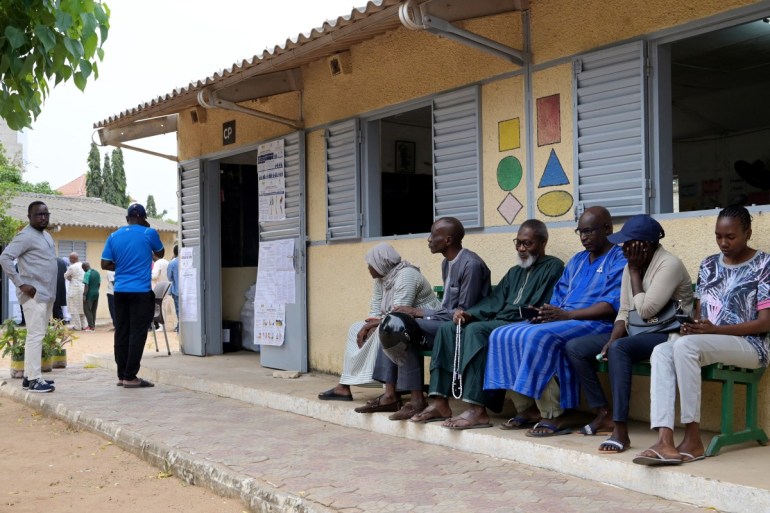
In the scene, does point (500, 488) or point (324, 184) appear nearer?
point (500, 488)

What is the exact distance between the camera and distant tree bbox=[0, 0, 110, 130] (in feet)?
13.1

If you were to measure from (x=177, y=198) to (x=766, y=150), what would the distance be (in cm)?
725

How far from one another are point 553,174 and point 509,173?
0.42 meters

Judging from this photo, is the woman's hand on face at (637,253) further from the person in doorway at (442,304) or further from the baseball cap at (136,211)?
the baseball cap at (136,211)

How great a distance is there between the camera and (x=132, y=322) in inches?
321

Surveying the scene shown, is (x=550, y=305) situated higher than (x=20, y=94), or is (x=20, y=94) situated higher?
(x=20, y=94)

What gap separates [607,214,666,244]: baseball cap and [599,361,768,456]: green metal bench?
27.5 inches

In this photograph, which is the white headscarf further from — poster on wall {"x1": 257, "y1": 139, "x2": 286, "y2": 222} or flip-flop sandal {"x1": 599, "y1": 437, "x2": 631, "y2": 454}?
poster on wall {"x1": 257, "y1": 139, "x2": 286, "y2": 222}

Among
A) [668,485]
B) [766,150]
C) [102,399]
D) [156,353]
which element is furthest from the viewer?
[156,353]

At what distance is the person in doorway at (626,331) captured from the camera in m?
4.31

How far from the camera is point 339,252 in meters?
7.81

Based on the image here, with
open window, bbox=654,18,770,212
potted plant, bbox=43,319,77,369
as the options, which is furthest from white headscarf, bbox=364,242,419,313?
potted plant, bbox=43,319,77,369

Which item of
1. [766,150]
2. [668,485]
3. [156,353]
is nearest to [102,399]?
[156,353]

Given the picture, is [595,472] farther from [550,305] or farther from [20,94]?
[20,94]
